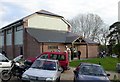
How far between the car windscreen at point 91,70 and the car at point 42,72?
145cm

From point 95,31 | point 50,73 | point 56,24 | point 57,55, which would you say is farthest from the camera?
point 95,31

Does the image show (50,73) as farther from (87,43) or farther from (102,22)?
(102,22)

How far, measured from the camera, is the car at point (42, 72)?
40.8 feet

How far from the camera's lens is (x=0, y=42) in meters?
56.4

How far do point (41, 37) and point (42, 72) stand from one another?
28.1 m

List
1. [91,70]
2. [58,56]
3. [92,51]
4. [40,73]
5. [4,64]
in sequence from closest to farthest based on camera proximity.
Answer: [40,73], [91,70], [4,64], [58,56], [92,51]

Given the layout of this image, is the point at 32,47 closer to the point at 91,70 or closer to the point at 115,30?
the point at 91,70

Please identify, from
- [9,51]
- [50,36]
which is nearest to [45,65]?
[50,36]

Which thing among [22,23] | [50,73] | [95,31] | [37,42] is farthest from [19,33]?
[95,31]

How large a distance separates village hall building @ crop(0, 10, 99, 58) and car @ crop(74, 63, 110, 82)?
83.1 feet

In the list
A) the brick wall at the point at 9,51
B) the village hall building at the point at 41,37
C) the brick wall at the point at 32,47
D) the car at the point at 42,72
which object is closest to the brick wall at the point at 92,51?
the village hall building at the point at 41,37

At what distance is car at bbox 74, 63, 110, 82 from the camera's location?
12164 mm

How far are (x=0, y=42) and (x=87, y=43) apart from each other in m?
22.1

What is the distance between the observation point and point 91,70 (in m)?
13.6
